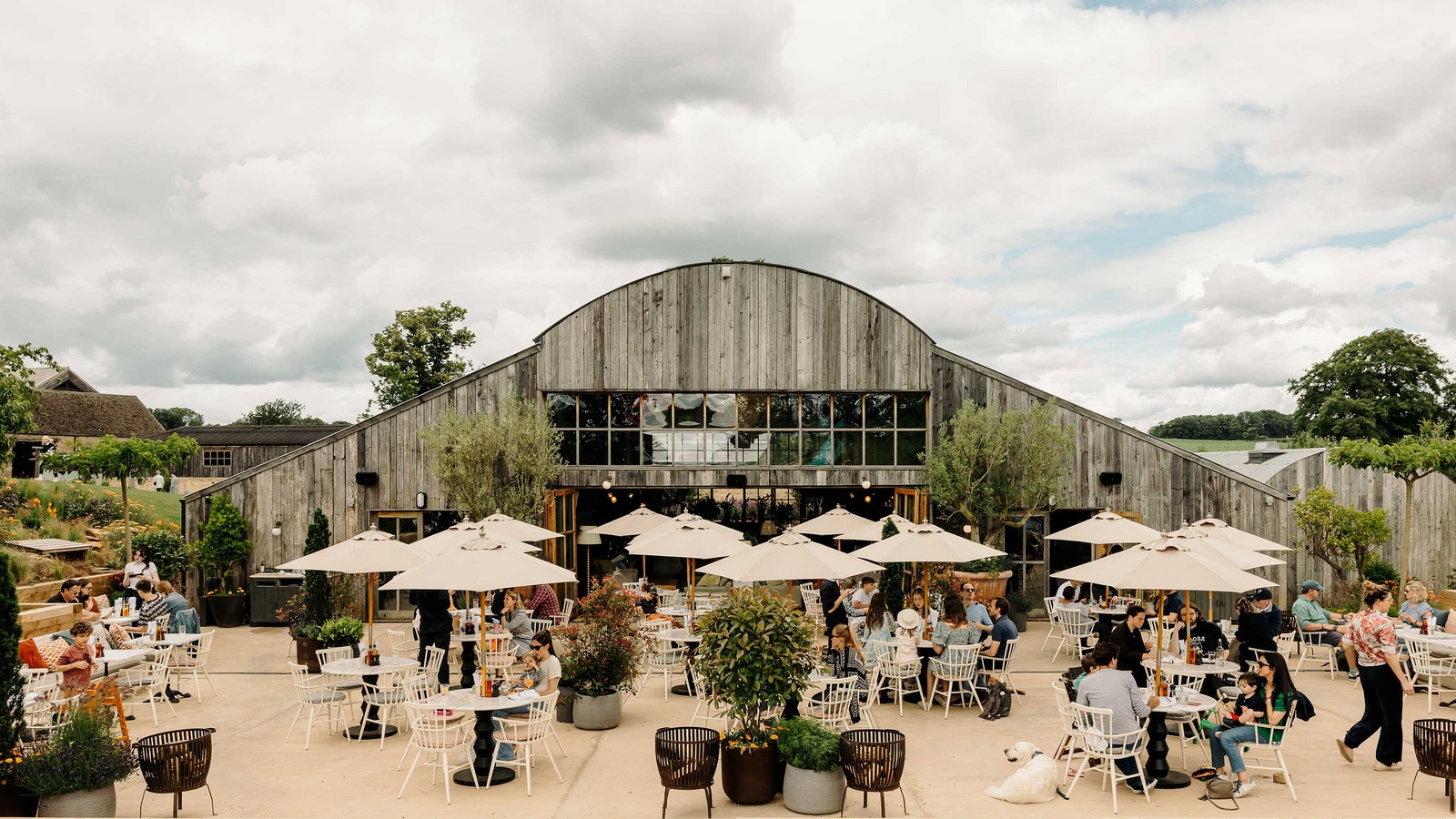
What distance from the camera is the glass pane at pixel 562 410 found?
19297mm

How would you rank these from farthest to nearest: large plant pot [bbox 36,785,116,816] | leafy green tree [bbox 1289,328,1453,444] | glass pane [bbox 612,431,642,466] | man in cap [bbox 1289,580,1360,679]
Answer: leafy green tree [bbox 1289,328,1453,444] < glass pane [bbox 612,431,642,466] < man in cap [bbox 1289,580,1360,679] < large plant pot [bbox 36,785,116,816]

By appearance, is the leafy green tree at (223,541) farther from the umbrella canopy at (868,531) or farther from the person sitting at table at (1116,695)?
the person sitting at table at (1116,695)

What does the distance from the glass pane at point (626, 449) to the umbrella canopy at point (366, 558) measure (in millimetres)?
7512

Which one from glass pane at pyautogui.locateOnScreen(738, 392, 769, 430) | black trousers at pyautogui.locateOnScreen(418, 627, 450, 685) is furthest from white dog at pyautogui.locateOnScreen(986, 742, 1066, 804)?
glass pane at pyautogui.locateOnScreen(738, 392, 769, 430)

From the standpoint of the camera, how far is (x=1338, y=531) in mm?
18234

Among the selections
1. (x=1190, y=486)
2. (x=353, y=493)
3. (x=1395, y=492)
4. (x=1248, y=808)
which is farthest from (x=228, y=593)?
(x=1395, y=492)

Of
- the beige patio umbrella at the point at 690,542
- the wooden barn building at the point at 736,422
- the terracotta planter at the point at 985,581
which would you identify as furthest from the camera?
the wooden barn building at the point at 736,422

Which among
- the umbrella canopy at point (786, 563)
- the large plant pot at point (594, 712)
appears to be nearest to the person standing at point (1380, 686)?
the umbrella canopy at point (786, 563)

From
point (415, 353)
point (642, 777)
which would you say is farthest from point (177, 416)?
point (642, 777)

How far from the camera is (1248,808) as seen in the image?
7824mm

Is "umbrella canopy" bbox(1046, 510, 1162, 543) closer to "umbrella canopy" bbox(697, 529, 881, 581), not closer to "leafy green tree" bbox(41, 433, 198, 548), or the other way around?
"umbrella canopy" bbox(697, 529, 881, 581)

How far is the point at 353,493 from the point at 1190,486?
17.8 meters

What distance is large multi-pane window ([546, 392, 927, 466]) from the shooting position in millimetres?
19297

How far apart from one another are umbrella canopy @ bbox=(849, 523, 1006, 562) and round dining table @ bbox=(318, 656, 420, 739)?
6.31 meters
